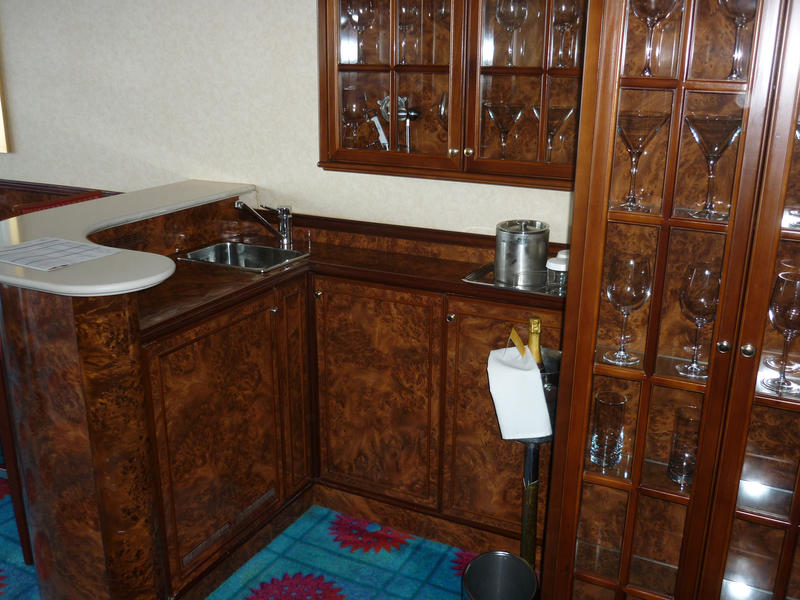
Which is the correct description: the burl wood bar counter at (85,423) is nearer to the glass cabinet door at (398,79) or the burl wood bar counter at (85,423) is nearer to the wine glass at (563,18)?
the glass cabinet door at (398,79)

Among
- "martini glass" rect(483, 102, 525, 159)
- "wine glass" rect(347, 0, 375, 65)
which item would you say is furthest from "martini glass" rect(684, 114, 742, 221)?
"wine glass" rect(347, 0, 375, 65)

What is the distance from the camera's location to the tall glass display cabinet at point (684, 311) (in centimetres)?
173

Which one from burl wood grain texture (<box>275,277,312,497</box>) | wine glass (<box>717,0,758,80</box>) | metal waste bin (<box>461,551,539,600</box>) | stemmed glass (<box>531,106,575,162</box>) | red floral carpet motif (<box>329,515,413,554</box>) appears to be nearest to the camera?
wine glass (<box>717,0,758,80</box>)

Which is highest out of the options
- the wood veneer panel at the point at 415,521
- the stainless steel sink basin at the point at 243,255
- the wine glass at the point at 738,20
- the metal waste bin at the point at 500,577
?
the wine glass at the point at 738,20

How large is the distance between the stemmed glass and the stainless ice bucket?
0.26 metres

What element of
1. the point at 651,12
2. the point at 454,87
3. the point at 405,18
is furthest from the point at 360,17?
the point at 651,12

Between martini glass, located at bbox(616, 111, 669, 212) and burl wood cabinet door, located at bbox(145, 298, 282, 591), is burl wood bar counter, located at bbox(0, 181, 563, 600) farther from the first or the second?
martini glass, located at bbox(616, 111, 669, 212)

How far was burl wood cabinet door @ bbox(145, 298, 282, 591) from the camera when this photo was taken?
2.29 m

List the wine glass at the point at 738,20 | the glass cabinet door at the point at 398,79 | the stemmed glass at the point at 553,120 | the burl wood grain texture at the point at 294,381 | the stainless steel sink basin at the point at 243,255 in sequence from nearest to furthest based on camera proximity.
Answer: the wine glass at the point at 738,20, the stemmed glass at the point at 553,120, the glass cabinet door at the point at 398,79, the burl wood grain texture at the point at 294,381, the stainless steel sink basin at the point at 243,255

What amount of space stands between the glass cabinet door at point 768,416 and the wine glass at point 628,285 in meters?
0.25

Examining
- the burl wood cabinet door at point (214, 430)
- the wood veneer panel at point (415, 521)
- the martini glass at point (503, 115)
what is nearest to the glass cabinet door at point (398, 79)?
the martini glass at point (503, 115)

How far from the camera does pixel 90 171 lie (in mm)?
3689

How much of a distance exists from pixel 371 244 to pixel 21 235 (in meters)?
1.25

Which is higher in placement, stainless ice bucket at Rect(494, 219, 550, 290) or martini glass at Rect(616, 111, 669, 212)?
martini glass at Rect(616, 111, 669, 212)
